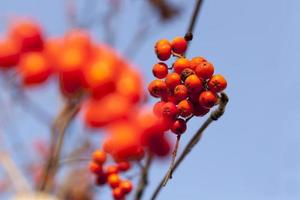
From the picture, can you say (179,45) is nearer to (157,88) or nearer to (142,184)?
(157,88)

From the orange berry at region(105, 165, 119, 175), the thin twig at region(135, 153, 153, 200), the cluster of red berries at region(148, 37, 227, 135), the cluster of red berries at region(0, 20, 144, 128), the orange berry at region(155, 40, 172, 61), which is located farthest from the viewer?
the orange berry at region(105, 165, 119, 175)

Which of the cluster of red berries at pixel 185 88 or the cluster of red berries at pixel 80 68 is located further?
the cluster of red berries at pixel 185 88

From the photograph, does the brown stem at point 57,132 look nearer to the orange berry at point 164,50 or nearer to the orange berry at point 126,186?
the orange berry at point 164,50

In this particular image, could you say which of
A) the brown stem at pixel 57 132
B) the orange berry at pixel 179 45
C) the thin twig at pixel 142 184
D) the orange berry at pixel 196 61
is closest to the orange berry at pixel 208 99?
the orange berry at pixel 196 61

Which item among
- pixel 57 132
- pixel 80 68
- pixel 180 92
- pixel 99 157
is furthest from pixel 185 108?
pixel 99 157

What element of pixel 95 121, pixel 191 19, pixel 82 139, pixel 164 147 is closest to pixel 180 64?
pixel 191 19

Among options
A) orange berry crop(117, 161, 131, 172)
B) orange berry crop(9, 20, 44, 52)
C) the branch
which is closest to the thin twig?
orange berry crop(117, 161, 131, 172)

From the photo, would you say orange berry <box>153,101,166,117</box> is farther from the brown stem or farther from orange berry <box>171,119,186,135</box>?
the brown stem

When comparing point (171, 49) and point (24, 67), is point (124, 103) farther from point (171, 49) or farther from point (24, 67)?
point (171, 49)
